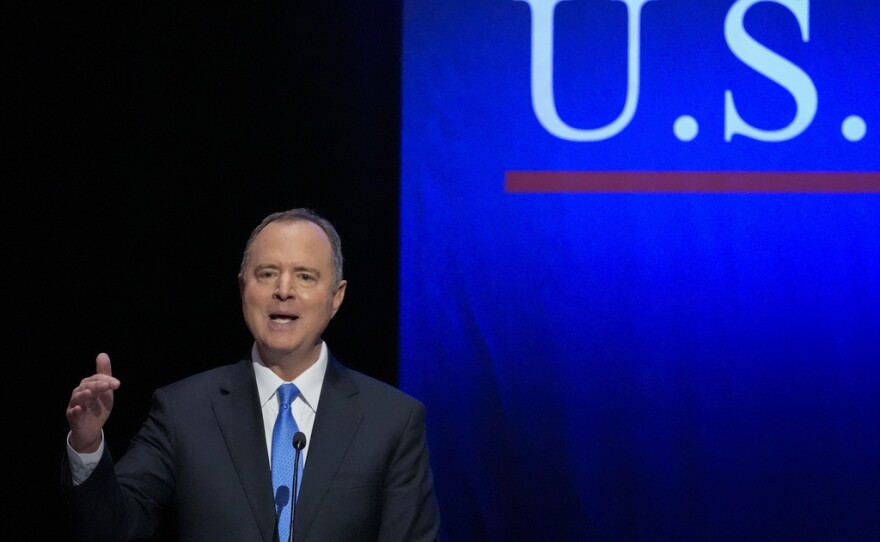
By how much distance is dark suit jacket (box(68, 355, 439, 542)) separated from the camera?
2.02m

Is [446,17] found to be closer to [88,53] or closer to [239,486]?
[88,53]

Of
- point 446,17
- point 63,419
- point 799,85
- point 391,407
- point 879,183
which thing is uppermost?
point 446,17

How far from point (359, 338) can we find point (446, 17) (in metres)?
0.94

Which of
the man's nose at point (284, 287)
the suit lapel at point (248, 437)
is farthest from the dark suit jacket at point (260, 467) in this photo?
the man's nose at point (284, 287)

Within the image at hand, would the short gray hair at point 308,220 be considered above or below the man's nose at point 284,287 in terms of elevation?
above

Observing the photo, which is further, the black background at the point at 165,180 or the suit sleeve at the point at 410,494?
the black background at the point at 165,180

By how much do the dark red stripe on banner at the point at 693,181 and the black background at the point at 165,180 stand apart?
461mm

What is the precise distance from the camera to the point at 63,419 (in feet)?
A: 10.6

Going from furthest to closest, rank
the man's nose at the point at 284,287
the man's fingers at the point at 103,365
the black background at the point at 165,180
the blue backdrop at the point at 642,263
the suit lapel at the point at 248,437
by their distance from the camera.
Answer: the black background at the point at 165,180
the blue backdrop at the point at 642,263
the man's nose at the point at 284,287
the suit lapel at the point at 248,437
the man's fingers at the point at 103,365

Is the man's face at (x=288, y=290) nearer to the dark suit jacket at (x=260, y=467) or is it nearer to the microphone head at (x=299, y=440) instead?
the dark suit jacket at (x=260, y=467)

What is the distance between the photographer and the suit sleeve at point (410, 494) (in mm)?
2092

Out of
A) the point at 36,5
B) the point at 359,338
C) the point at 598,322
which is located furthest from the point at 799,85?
the point at 36,5

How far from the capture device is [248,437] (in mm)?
2080

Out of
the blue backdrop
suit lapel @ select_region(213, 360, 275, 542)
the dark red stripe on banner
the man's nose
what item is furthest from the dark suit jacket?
the dark red stripe on banner
